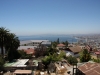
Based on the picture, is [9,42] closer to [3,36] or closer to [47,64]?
[3,36]

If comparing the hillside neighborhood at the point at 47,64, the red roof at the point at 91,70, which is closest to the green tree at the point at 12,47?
the hillside neighborhood at the point at 47,64

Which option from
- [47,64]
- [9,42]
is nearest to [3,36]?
[9,42]

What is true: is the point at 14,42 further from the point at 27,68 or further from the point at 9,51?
the point at 27,68

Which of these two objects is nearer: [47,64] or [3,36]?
[47,64]

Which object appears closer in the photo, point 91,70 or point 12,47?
point 91,70

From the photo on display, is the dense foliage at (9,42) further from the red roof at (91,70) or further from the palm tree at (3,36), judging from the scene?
the red roof at (91,70)

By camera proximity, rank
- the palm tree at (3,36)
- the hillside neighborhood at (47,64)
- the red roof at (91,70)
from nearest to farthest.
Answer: the red roof at (91,70) < the hillside neighborhood at (47,64) < the palm tree at (3,36)

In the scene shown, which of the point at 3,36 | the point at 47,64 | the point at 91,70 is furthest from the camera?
the point at 3,36

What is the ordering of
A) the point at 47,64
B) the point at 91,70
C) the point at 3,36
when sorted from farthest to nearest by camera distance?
the point at 3,36 < the point at 47,64 < the point at 91,70

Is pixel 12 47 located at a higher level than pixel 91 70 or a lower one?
higher

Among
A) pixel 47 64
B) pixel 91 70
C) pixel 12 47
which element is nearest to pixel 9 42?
pixel 12 47

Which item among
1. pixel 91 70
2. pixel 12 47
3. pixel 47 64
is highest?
pixel 12 47

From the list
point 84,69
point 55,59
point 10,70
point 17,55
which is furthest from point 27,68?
point 84,69
